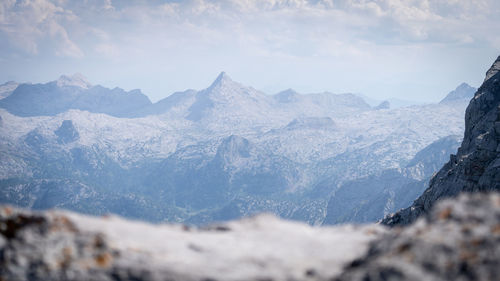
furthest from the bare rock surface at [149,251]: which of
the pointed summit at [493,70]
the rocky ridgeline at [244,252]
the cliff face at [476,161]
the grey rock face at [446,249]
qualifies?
the pointed summit at [493,70]

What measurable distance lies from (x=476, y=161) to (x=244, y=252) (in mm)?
69347

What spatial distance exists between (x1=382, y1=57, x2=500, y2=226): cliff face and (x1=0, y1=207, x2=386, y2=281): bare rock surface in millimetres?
55792

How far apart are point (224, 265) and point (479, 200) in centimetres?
1015

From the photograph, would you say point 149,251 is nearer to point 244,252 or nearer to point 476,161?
point 244,252

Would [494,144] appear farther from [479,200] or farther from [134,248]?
[134,248]

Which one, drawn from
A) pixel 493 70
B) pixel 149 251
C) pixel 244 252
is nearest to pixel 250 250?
pixel 244 252

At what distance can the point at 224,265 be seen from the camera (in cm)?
1362

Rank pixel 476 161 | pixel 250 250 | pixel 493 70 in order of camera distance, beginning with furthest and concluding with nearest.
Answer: pixel 493 70
pixel 476 161
pixel 250 250

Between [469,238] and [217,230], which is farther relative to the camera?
[217,230]

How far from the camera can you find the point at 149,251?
13977 millimetres

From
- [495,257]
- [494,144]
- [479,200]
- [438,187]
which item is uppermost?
[479,200]

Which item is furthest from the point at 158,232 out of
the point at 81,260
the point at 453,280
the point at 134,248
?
the point at 453,280

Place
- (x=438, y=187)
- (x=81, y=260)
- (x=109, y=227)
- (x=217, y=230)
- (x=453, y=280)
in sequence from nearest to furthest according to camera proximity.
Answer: (x=453, y=280)
(x=81, y=260)
(x=109, y=227)
(x=217, y=230)
(x=438, y=187)

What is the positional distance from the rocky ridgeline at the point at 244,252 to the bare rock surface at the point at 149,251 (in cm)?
4
